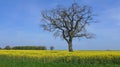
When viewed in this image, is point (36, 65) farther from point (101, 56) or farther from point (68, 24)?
point (68, 24)

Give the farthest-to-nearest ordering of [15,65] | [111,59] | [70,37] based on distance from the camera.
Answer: [70,37] → [111,59] → [15,65]

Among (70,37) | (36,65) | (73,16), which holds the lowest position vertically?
(36,65)

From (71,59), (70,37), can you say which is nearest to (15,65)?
(71,59)

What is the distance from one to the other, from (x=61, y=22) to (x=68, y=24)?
117 centimetres

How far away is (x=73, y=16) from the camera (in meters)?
56.4

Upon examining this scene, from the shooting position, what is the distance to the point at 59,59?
3036cm

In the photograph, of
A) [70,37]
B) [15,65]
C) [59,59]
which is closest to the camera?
[15,65]

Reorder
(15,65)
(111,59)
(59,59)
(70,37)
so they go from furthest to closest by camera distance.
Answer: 1. (70,37)
2. (59,59)
3. (111,59)
4. (15,65)

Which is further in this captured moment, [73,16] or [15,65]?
[73,16]

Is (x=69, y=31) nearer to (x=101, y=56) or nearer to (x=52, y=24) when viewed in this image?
(x=52, y=24)

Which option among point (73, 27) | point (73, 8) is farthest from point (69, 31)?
point (73, 8)

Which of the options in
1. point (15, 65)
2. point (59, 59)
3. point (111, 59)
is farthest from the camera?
point (59, 59)

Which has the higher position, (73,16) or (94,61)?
(73,16)

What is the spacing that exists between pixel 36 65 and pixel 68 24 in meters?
33.2
